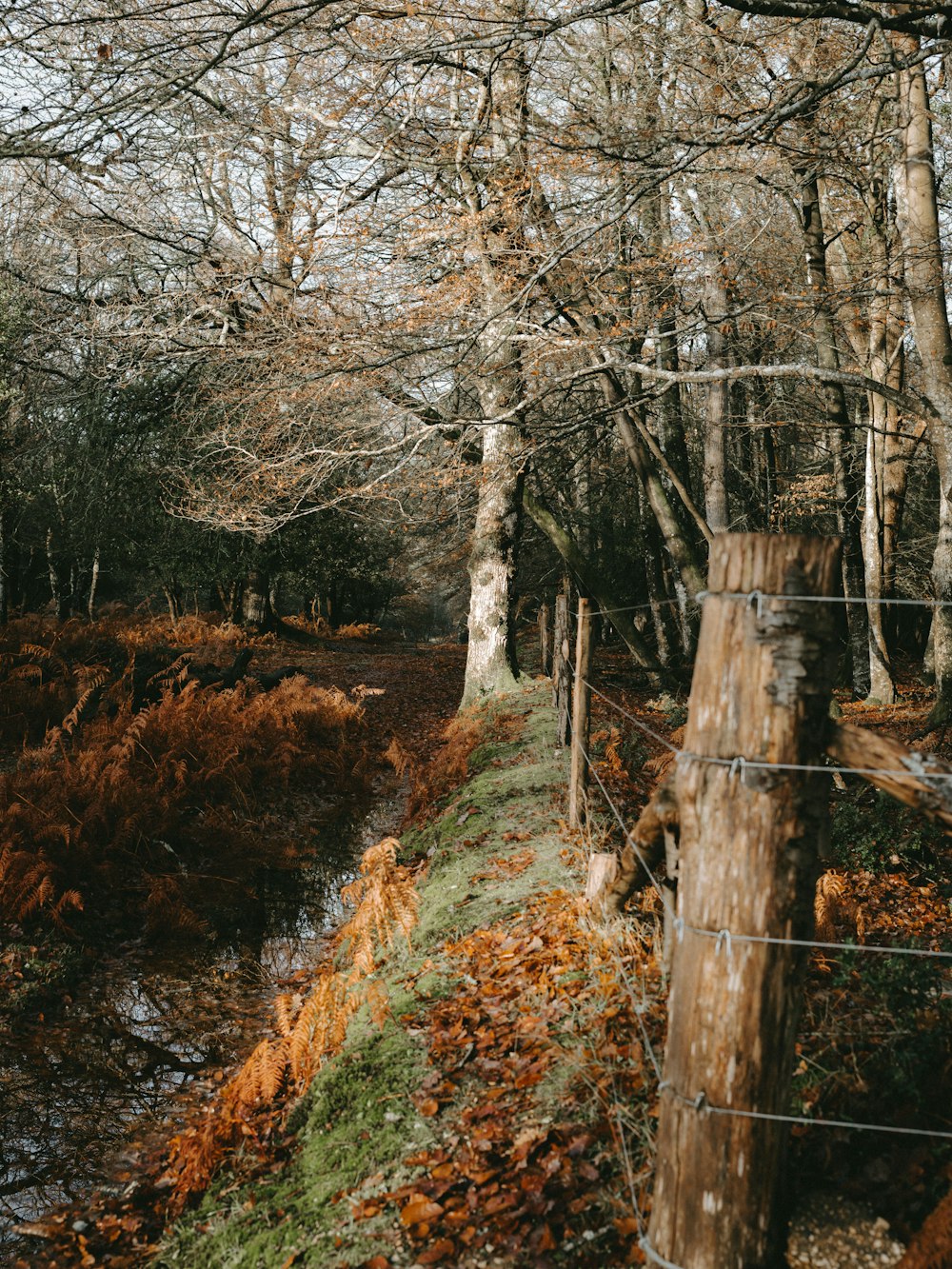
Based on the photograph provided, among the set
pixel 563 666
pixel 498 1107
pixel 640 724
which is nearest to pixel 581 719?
pixel 563 666

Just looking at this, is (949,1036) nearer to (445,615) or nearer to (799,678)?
(799,678)

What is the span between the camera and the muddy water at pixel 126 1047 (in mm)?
4375

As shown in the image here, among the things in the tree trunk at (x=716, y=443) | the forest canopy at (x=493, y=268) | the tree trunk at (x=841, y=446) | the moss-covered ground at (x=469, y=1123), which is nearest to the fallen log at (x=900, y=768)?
the moss-covered ground at (x=469, y=1123)

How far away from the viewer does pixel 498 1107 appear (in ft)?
11.7

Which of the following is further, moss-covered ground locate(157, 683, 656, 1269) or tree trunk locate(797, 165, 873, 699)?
tree trunk locate(797, 165, 873, 699)

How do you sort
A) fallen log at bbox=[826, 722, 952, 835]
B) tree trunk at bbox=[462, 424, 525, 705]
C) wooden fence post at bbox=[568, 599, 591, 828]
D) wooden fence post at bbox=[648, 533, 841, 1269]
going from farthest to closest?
tree trunk at bbox=[462, 424, 525, 705] < wooden fence post at bbox=[568, 599, 591, 828] < wooden fence post at bbox=[648, 533, 841, 1269] < fallen log at bbox=[826, 722, 952, 835]

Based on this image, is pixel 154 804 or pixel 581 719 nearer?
pixel 581 719

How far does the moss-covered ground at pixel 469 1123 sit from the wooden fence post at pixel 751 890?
1.77ft

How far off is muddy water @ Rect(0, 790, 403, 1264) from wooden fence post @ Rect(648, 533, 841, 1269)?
326cm

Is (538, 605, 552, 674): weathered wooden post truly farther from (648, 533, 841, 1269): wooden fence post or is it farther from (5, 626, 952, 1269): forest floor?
(648, 533, 841, 1269): wooden fence post

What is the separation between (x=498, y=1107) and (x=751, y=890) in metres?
1.90

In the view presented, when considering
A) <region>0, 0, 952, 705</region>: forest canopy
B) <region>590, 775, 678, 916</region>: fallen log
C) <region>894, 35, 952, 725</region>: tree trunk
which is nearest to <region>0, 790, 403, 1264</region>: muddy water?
<region>590, 775, 678, 916</region>: fallen log

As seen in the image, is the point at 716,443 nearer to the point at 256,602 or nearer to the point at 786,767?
the point at 786,767

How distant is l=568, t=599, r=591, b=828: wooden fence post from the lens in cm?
658
